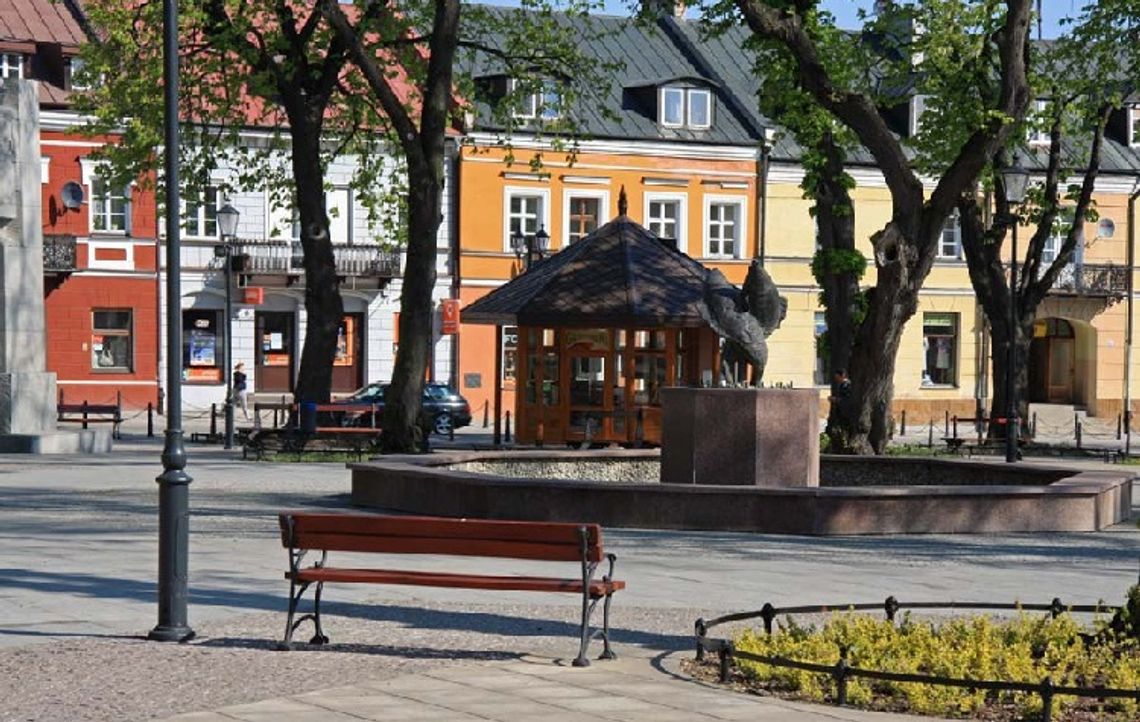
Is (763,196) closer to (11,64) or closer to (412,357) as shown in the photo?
(11,64)

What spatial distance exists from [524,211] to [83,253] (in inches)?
455

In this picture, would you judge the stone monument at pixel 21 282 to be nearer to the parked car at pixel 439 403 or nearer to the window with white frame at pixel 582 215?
the parked car at pixel 439 403

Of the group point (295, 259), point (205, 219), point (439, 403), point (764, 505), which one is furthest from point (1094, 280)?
point (764, 505)

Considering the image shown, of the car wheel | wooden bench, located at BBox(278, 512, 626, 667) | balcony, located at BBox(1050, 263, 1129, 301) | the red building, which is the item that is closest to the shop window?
the red building

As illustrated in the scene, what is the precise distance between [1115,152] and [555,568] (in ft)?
163

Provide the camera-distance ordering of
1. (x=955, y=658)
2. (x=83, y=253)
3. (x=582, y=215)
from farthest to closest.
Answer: (x=582, y=215)
(x=83, y=253)
(x=955, y=658)

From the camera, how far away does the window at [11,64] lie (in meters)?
53.3

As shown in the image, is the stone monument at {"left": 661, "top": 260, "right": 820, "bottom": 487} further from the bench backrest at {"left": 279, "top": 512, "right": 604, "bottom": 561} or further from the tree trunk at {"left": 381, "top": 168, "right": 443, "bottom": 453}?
the tree trunk at {"left": 381, "top": 168, "right": 443, "bottom": 453}

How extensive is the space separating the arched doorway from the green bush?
5180cm

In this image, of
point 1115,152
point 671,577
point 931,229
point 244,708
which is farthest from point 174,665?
point 1115,152

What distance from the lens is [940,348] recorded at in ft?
204

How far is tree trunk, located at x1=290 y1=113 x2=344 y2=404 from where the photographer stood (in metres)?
36.2

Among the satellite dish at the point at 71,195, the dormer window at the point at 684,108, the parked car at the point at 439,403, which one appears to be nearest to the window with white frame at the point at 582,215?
the dormer window at the point at 684,108

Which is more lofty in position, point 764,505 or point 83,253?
point 83,253
